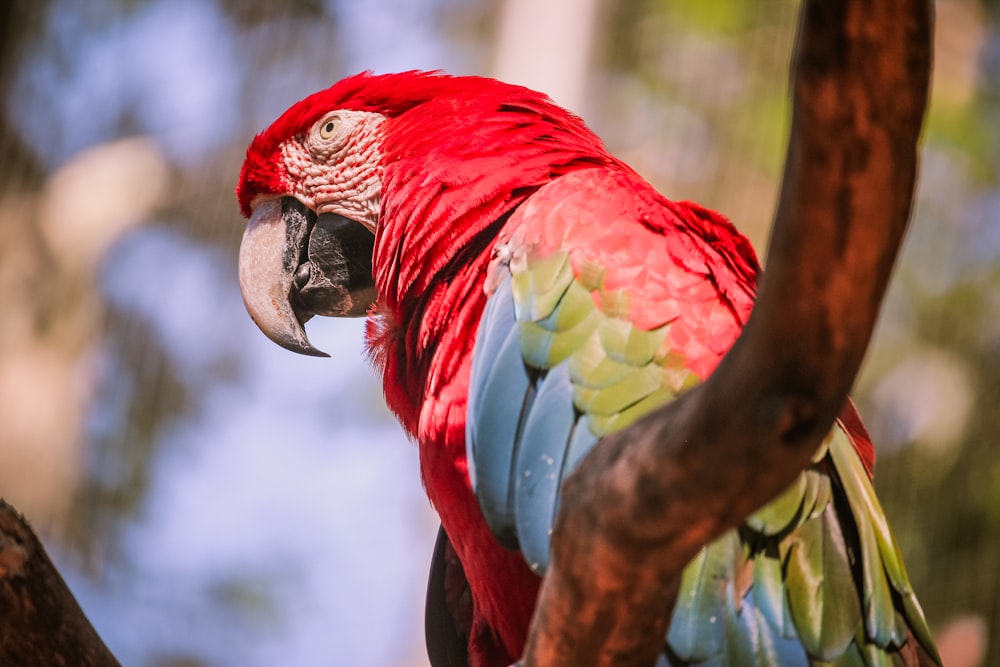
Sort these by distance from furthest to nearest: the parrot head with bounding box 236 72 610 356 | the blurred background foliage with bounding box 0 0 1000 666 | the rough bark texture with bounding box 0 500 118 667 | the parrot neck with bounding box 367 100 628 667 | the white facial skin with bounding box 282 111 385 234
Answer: the blurred background foliage with bounding box 0 0 1000 666
the white facial skin with bounding box 282 111 385 234
the parrot head with bounding box 236 72 610 356
the parrot neck with bounding box 367 100 628 667
the rough bark texture with bounding box 0 500 118 667

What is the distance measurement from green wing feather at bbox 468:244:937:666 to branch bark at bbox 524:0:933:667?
1.31 ft

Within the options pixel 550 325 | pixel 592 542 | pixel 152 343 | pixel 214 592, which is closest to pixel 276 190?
pixel 550 325

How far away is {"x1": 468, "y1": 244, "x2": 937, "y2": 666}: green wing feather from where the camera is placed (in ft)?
3.20

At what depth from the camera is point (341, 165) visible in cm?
139

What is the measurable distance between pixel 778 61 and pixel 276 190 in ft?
4.28

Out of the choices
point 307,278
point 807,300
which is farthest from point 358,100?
point 807,300

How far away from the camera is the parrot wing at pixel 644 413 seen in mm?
978

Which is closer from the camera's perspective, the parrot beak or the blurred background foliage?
the parrot beak

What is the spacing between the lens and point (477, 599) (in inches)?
48.9

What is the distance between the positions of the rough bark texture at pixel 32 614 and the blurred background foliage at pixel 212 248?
119 cm

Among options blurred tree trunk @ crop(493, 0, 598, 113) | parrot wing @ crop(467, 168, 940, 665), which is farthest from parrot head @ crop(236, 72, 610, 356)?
blurred tree trunk @ crop(493, 0, 598, 113)

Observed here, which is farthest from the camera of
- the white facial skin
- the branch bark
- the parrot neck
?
the white facial skin

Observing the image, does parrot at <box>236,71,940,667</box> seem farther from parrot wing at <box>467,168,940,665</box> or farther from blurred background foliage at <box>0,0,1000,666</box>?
blurred background foliage at <box>0,0,1000,666</box>

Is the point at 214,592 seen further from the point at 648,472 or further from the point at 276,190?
the point at 648,472
